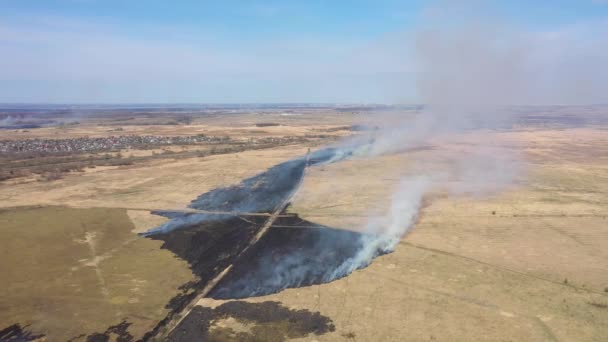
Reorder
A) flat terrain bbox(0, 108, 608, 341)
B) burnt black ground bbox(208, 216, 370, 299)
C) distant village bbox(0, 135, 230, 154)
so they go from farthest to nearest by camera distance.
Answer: distant village bbox(0, 135, 230, 154) → burnt black ground bbox(208, 216, 370, 299) → flat terrain bbox(0, 108, 608, 341)

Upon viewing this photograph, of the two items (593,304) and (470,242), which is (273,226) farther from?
(593,304)

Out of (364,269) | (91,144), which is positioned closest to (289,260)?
(364,269)

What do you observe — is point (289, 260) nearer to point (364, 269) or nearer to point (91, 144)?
point (364, 269)

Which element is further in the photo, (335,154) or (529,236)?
(335,154)

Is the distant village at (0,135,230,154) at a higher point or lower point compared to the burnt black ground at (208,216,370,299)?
higher

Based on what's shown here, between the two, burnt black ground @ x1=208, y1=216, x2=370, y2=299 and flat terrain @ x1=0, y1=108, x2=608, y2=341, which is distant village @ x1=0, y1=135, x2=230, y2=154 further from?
burnt black ground @ x1=208, y1=216, x2=370, y2=299

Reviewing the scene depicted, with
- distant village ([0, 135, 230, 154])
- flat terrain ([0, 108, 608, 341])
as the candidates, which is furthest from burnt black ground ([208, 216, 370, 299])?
distant village ([0, 135, 230, 154])

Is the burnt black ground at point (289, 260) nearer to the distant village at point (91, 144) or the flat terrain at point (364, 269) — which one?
the flat terrain at point (364, 269)

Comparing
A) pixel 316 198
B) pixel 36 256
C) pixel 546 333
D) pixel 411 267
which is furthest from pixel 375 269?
pixel 36 256
